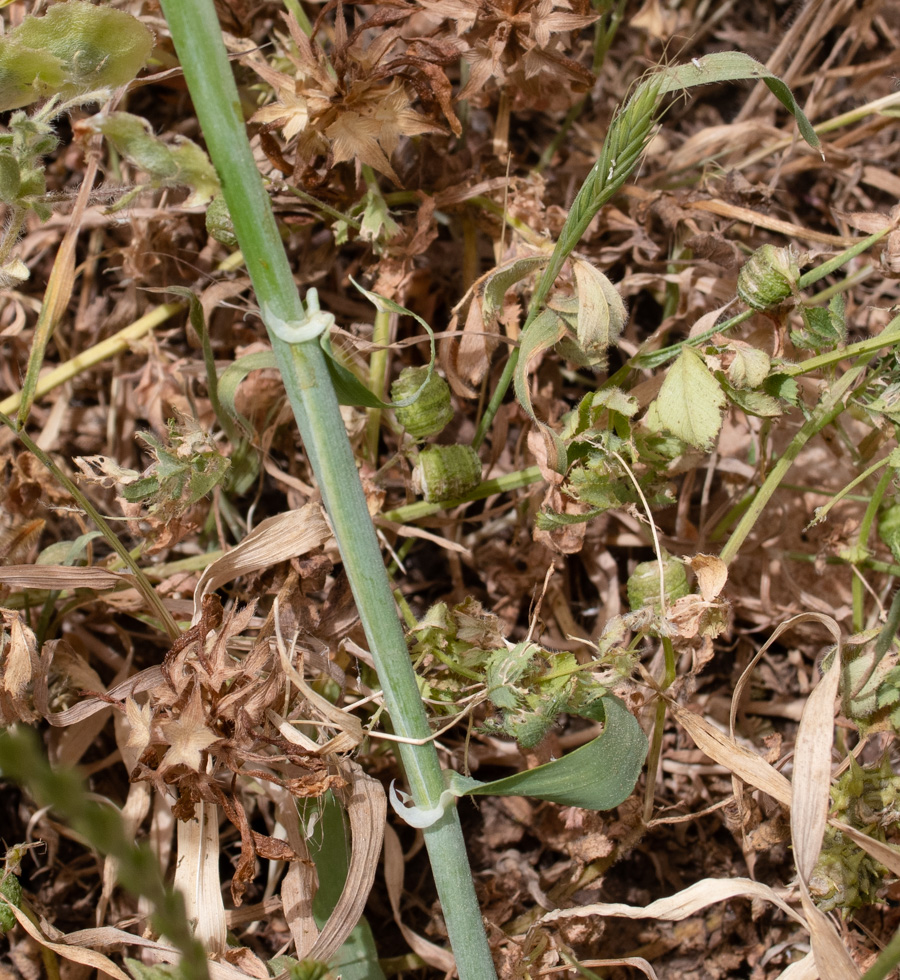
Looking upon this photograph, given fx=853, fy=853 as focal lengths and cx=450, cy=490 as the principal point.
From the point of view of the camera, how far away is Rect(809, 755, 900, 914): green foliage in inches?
41.3

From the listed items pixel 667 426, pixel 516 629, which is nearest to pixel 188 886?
pixel 516 629

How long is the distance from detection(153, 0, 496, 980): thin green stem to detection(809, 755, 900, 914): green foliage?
0.43 m

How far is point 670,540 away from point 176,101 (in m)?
1.21

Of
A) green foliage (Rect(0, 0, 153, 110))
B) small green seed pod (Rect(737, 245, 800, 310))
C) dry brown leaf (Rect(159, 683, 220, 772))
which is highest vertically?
green foliage (Rect(0, 0, 153, 110))

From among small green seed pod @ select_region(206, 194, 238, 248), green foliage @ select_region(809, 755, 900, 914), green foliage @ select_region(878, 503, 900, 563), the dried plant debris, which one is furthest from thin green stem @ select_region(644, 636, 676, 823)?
small green seed pod @ select_region(206, 194, 238, 248)

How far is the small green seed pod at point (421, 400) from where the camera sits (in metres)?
1.10

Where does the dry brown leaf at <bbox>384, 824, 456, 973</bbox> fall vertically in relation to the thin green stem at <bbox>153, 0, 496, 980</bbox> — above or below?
below

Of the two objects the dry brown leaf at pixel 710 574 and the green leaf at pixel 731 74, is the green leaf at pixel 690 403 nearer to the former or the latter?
the dry brown leaf at pixel 710 574

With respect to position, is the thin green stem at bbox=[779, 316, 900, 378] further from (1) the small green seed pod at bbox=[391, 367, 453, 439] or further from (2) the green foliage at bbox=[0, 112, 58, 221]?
(2) the green foliage at bbox=[0, 112, 58, 221]

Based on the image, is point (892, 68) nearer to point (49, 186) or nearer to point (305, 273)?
point (305, 273)

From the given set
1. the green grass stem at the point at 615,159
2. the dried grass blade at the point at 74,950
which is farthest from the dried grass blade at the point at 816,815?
the dried grass blade at the point at 74,950

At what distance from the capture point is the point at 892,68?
1681 millimetres

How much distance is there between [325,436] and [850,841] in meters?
0.83

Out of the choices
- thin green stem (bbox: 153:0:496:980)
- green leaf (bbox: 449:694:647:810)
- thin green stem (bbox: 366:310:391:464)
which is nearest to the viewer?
thin green stem (bbox: 153:0:496:980)
